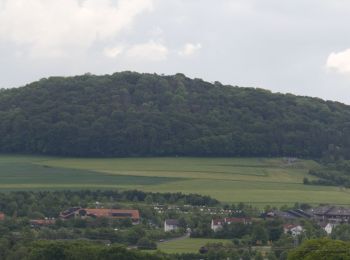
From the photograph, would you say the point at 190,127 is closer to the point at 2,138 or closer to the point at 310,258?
the point at 2,138

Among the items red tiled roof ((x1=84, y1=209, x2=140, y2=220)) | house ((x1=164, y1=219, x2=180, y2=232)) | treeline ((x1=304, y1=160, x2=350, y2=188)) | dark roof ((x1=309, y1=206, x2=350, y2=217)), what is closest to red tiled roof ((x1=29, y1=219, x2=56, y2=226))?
red tiled roof ((x1=84, y1=209, x2=140, y2=220))

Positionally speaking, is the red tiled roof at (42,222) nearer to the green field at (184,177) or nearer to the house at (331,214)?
the green field at (184,177)

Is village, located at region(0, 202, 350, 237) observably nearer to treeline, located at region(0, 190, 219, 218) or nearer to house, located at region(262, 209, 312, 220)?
house, located at region(262, 209, 312, 220)

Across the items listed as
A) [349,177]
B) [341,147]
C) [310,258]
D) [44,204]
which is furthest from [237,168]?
[310,258]

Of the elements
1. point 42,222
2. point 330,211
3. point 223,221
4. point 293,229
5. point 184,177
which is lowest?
point 293,229

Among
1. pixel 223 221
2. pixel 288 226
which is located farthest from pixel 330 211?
pixel 223 221

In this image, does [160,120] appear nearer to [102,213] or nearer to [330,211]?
[330,211]

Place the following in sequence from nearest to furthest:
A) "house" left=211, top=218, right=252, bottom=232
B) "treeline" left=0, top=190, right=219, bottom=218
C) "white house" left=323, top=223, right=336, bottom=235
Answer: "house" left=211, top=218, right=252, bottom=232, "white house" left=323, top=223, right=336, bottom=235, "treeline" left=0, top=190, right=219, bottom=218
